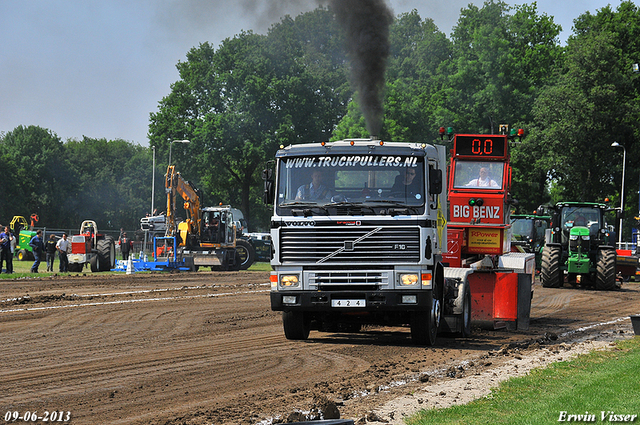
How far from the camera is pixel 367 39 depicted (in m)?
20.6

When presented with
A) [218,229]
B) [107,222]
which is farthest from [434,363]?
[107,222]

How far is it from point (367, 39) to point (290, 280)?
10937mm

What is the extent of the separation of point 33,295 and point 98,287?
4161 millimetres

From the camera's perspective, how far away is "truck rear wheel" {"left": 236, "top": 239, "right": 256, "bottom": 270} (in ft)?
137

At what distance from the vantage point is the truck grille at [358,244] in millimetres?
11188

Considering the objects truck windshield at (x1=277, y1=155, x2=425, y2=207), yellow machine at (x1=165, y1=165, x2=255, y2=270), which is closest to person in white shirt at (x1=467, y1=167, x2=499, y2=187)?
truck windshield at (x1=277, y1=155, x2=425, y2=207)

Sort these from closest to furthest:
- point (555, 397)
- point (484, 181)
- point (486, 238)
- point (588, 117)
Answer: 1. point (555, 397)
2. point (486, 238)
3. point (484, 181)
4. point (588, 117)

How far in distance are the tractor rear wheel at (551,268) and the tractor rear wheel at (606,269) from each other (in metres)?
1.35

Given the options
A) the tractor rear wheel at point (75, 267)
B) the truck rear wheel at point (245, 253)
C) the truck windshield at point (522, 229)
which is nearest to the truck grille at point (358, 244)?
the truck windshield at point (522, 229)

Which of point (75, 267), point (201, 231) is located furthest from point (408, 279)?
point (201, 231)

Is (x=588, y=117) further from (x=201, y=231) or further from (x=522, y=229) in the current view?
(x=201, y=231)

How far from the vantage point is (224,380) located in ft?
28.8

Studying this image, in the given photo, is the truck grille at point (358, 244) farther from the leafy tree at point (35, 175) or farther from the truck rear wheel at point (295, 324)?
the leafy tree at point (35, 175)

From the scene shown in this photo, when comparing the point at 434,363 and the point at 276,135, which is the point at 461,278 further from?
the point at 276,135
